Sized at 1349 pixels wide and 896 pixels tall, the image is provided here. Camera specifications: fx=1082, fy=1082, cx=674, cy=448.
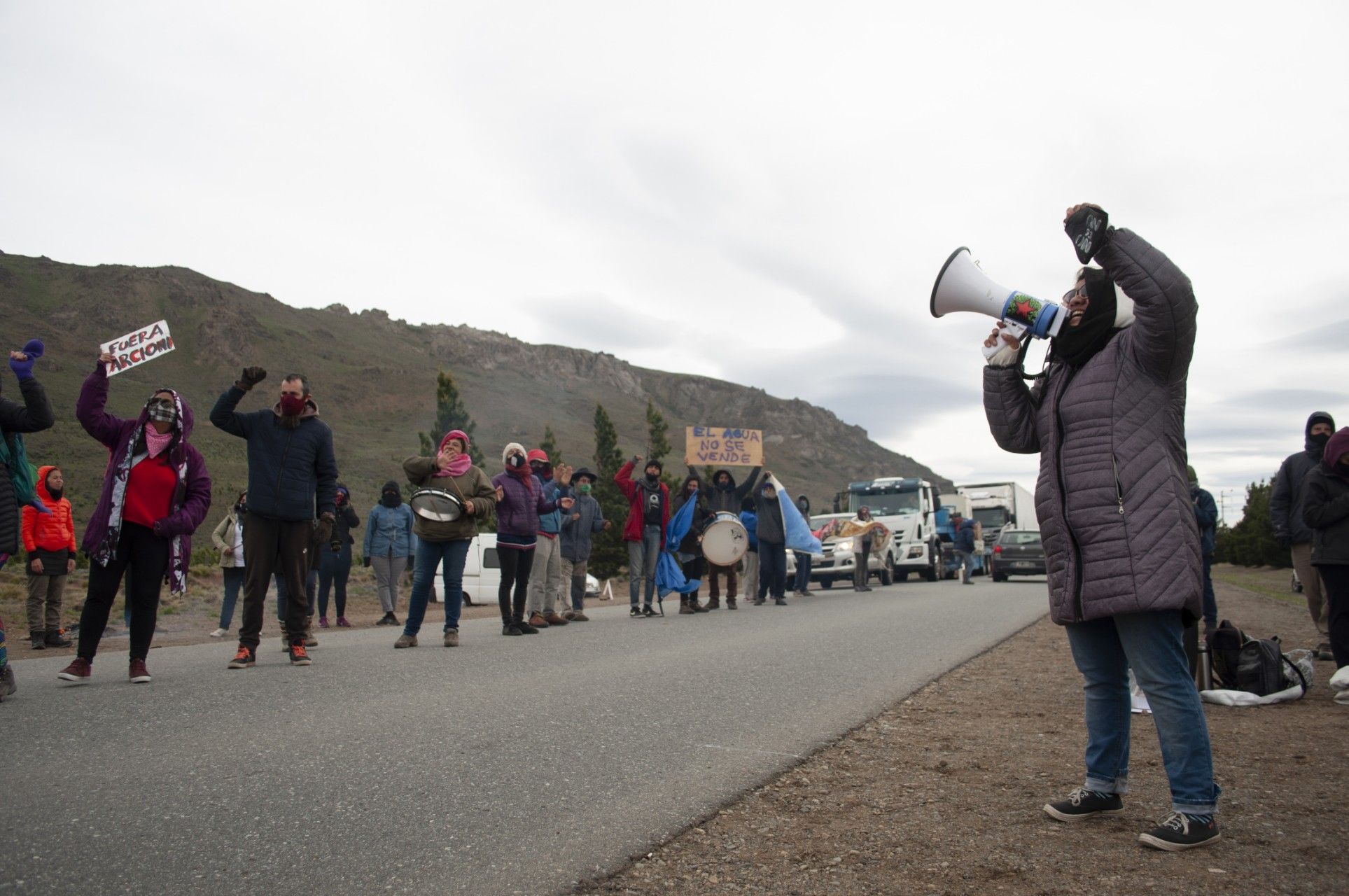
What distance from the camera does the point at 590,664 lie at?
8.50 metres

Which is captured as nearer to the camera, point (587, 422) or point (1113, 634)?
point (1113, 634)

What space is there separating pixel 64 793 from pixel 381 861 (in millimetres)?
1547

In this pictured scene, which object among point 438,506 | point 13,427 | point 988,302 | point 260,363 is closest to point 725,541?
point 438,506

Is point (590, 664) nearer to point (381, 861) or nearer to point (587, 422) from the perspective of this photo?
point (381, 861)

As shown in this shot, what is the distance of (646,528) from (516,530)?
4306 mm

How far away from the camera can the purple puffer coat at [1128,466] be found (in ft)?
11.9

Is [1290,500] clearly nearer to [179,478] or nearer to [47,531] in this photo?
[179,478]

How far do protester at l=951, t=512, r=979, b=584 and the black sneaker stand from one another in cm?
2633

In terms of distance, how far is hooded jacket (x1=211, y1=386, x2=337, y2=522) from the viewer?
797cm

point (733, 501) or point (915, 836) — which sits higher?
point (733, 501)

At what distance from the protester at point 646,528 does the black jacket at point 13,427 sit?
30.7 feet

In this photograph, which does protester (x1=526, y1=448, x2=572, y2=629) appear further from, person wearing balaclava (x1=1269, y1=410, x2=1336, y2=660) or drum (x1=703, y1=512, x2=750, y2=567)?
person wearing balaclava (x1=1269, y1=410, x2=1336, y2=660)

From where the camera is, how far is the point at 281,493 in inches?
317

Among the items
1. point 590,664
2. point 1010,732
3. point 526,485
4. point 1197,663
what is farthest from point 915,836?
point 526,485
